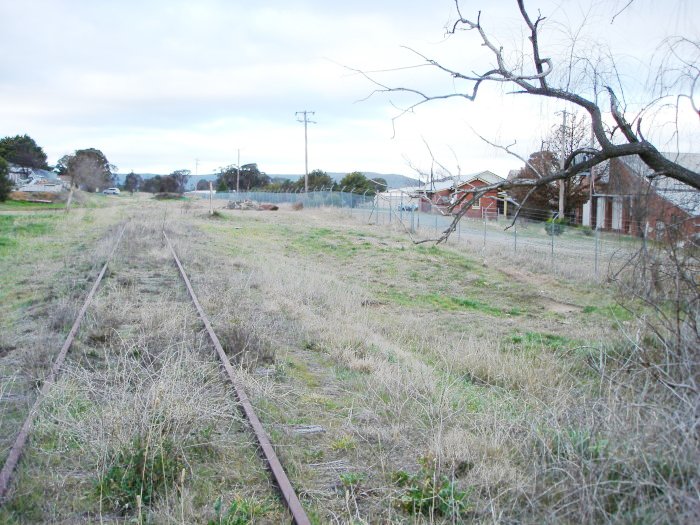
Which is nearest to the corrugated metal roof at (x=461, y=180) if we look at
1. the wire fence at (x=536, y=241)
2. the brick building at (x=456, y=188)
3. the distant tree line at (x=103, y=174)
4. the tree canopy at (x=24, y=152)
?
the brick building at (x=456, y=188)

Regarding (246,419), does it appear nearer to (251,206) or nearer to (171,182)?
(251,206)

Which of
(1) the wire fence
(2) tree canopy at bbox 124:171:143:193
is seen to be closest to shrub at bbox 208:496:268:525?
(1) the wire fence

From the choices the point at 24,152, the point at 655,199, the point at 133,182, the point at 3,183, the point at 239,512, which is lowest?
the point at 239,512

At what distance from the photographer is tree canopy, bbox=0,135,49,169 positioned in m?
107

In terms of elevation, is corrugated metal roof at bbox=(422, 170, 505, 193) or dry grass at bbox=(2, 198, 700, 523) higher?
corrugated metal roof at bbox=(422, 170, 505, 193)

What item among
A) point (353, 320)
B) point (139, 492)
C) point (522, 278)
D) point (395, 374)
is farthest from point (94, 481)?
point (522, 278)

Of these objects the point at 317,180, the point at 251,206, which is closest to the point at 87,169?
the point at 317,180

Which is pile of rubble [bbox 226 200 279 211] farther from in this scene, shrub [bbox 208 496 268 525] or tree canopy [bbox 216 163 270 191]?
shrub [bbox 208 496 268 525]

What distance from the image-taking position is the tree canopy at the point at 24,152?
107 metres

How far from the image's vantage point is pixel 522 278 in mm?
21062

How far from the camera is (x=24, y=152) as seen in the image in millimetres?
110562

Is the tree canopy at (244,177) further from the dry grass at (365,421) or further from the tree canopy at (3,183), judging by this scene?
the dry grass at (365,421)

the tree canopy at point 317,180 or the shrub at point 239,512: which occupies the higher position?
the tree canopy at point 317,180

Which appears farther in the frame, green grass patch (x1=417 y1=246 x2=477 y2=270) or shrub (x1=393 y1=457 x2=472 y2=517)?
green grass patch (x1=417 y1=246 x2=477 y2=270)
